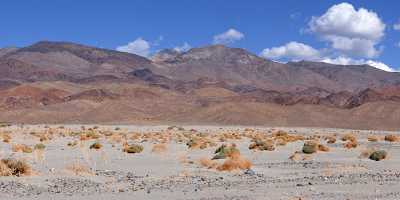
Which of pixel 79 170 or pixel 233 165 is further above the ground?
pixel 233 165

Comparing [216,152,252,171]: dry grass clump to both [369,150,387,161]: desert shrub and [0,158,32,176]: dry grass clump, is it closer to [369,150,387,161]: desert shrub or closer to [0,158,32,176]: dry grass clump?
[0,158,32,176]: dry grass clump

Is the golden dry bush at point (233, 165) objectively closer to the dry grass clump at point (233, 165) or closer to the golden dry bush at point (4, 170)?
the dry grass clump at point (233, 165)

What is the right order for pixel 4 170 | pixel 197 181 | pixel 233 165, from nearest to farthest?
pixel 197 181 < pixel 4 170 < pixel 233 165

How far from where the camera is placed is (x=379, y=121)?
372 ft

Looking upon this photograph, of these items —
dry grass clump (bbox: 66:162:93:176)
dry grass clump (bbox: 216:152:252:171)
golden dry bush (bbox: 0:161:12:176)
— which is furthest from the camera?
dry grass clump (bbox: 216:152:252:171)

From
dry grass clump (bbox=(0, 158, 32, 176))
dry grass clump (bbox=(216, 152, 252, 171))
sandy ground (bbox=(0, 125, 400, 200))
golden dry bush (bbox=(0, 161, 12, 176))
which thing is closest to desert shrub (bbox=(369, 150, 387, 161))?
sandy ground (bbox=(0, 125, 400, 200))

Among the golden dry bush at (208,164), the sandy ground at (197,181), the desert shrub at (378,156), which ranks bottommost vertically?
the sandy ground at (197,181)

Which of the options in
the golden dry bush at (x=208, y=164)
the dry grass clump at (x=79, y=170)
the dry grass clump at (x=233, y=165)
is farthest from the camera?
the golden dry bush at (x=208, y=164)

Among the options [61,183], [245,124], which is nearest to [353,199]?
[61,183]

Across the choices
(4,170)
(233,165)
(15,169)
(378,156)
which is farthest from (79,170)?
(378,156)

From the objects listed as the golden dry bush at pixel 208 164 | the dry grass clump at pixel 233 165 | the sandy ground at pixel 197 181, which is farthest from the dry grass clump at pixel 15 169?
the golden dry bush at pixel 208 164

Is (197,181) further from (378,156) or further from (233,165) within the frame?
(378,156)

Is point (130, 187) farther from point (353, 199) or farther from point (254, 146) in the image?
point (254, 146)

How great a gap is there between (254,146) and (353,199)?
24.3m
